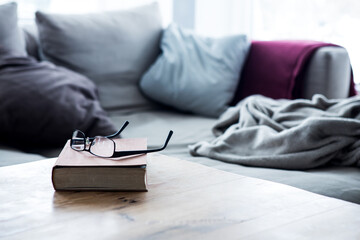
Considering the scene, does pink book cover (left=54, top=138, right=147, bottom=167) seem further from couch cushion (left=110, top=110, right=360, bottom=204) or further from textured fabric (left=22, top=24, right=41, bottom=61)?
textured fabric (left=22, top=24, right=41, bottom=61)

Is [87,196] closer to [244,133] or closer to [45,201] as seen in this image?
[45,201]

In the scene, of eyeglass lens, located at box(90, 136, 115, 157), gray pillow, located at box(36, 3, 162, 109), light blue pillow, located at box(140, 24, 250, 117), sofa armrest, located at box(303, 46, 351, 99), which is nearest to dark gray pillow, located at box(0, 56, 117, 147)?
gray pillow, located at box(36, 3, 162, 109)

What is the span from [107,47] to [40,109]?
0.58 meters

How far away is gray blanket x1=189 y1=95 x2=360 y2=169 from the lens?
1231mm

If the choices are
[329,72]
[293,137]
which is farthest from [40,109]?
[329,72]

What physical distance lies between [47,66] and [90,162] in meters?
0.96

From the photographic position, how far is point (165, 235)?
62 centimetres

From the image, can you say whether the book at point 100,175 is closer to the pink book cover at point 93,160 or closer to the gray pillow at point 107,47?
the pink book cover at point 93,160

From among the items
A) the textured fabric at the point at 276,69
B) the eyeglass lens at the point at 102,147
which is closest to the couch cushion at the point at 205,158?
the textured fabric at the point at 276,69

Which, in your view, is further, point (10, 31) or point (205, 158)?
point (10, 31)

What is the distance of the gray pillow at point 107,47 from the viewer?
1877 mm

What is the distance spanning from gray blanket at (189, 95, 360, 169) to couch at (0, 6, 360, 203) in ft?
0.11

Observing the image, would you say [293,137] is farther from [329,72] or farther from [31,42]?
[31,42]

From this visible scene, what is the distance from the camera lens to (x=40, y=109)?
1.46 m
